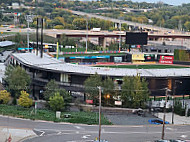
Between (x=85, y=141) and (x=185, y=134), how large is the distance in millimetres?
8884

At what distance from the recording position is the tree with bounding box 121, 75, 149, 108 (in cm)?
4300

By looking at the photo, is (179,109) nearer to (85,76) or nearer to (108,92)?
(108,92)

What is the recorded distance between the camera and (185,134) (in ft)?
113

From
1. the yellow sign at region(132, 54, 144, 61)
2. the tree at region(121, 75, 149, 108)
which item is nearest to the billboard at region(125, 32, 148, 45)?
the yellow sign at region(132, 54, 144, 61)

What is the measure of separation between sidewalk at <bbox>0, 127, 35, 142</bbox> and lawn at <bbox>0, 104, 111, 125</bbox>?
3.74 metres

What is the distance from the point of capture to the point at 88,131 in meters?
34.2

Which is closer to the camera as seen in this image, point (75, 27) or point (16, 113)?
point (16, 113)

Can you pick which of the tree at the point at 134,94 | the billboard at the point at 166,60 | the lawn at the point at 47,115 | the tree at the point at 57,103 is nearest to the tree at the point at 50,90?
the tree at the point at 57,103

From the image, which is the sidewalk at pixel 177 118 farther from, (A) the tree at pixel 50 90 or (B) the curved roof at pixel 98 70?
(A) the tree at pixel 50 90

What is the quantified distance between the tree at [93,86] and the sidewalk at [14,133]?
38.4ft

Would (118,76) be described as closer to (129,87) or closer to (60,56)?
(129,87)

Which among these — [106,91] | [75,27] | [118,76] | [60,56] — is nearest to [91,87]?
[106,91]

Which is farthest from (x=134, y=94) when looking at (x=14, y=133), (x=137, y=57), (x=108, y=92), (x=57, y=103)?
(x=137, y=57)

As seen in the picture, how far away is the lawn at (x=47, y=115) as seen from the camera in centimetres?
3703
